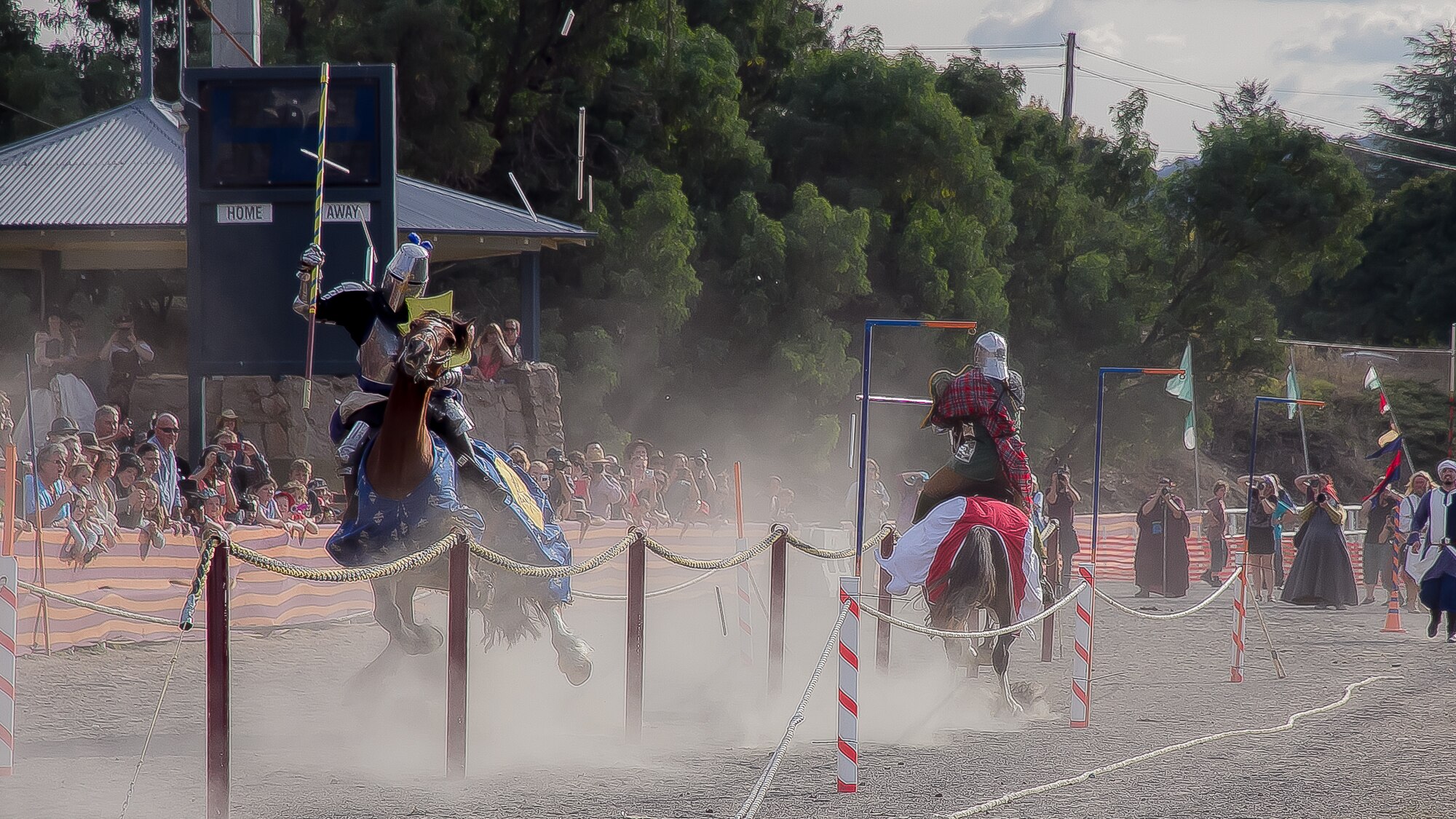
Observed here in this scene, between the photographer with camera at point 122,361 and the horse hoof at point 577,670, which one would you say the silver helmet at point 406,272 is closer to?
the horse hoof at point 577,670

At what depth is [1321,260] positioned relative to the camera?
33906mm

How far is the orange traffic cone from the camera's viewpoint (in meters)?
15.8

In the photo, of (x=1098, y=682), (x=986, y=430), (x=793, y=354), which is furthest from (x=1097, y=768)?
(x=793, y=354)

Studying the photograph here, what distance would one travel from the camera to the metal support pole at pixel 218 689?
18.0 feet

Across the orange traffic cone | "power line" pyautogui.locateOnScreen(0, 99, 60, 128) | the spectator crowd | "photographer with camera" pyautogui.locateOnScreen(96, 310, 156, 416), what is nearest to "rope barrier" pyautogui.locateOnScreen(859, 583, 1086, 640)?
the spectator crowd

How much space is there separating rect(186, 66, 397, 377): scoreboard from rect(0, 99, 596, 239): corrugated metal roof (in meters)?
4.20

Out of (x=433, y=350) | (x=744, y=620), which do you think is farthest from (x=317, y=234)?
(x=744, y=620)

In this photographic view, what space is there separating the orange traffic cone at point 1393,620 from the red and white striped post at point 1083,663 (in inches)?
331

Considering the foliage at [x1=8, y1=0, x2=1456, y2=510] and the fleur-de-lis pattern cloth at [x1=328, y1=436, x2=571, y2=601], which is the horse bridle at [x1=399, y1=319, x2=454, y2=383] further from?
the foliage at [x1=8, y1=0, x2=1456, y2=510]

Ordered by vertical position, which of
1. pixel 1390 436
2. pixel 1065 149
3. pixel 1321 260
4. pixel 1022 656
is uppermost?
pixel 1065 149

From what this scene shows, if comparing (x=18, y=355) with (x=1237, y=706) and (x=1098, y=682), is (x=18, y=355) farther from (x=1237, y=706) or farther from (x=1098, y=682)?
(x=1237, y=706)

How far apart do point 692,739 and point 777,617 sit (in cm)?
131

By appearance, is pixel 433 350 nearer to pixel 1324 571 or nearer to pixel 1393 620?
pixel 1393 620

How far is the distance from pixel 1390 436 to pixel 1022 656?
28.1ft
